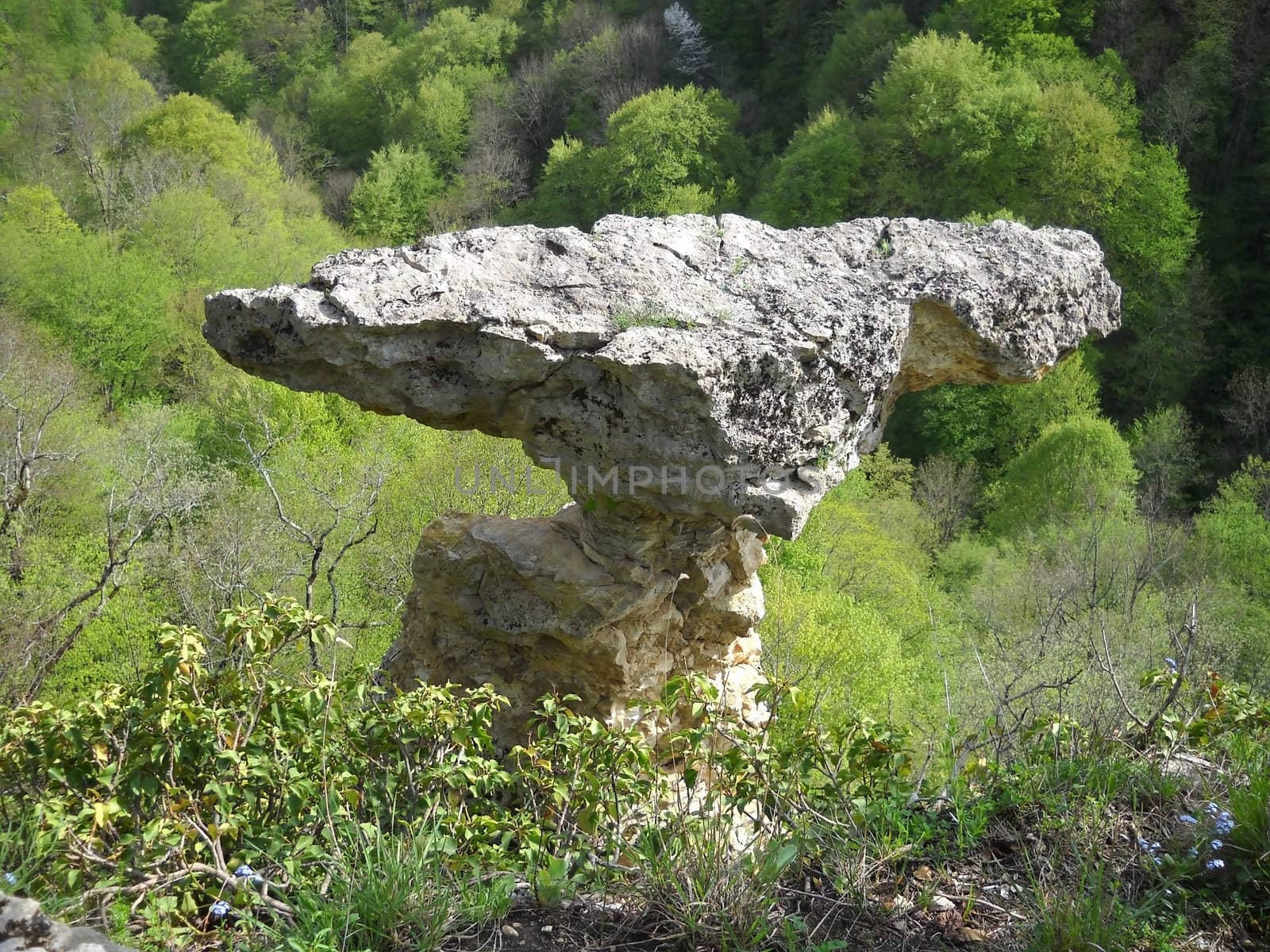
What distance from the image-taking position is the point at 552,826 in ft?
17.2

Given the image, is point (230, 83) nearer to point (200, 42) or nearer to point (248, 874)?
point (200, 42)

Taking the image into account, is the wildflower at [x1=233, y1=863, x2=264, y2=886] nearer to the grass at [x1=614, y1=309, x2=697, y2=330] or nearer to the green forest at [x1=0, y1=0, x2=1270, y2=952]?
the green forest at [x1=0, y1=0, x2=1270, y2=952]

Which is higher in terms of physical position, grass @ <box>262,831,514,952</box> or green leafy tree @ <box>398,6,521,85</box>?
grass @ <box>262,831,514,952</box>

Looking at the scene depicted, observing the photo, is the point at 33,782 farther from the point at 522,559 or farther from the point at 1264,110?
the point at 1264,110

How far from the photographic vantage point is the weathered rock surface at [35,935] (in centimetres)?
273

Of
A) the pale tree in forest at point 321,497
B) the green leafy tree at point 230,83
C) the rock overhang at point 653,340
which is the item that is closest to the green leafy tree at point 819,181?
the pale tree in forest at point 321,497

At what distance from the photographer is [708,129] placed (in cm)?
4147

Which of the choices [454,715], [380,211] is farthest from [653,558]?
[380,211]

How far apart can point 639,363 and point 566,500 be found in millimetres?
14010

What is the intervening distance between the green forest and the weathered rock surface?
3.44ft

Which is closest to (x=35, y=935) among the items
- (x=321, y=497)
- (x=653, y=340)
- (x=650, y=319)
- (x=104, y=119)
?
(x=653, y=340)

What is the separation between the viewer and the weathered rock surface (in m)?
2.73

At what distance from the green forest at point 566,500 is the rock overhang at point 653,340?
1508 mm

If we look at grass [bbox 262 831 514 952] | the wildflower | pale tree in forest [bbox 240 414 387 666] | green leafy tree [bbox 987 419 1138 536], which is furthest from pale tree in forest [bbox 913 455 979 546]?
the wildflower
